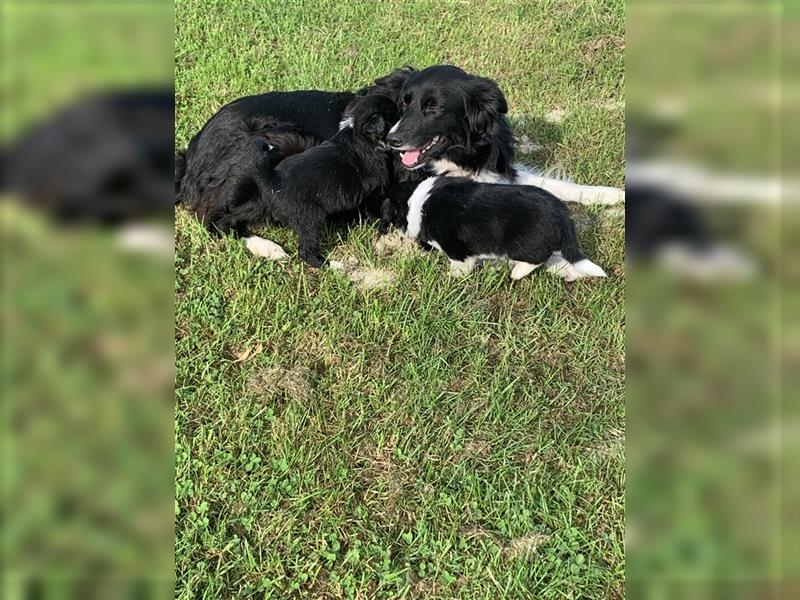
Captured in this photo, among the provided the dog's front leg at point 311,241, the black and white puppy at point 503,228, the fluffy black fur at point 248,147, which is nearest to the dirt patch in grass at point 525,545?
the black and white puppy at point 503,228

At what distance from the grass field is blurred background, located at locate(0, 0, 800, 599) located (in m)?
1.25

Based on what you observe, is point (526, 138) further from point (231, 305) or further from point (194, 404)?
point (194, 404)

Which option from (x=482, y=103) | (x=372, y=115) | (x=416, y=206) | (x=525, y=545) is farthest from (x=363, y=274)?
(x=525, y=545)

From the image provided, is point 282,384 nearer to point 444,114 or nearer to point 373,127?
point 373,127

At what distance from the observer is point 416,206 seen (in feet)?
11.9

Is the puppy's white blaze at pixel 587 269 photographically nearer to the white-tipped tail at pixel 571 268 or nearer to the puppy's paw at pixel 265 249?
the white-tipped tail at pixel 571 268
